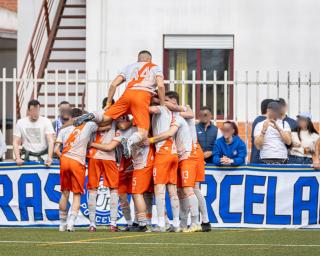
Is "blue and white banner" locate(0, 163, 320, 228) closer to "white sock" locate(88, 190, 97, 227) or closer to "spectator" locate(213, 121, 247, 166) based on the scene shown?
"spectator" locate(213, 121, 247, 166)

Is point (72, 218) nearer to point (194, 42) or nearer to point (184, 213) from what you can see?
point (184, 213)

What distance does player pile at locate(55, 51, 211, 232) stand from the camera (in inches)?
701

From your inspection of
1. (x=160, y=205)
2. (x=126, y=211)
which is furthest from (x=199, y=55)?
(x=160, y=205)

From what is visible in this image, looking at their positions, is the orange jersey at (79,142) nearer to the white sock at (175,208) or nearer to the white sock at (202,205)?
the white sock at (175,208)

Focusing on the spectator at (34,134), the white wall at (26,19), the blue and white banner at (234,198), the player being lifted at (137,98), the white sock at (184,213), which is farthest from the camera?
the white wall at (26,19)

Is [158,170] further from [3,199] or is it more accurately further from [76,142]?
[3,199]

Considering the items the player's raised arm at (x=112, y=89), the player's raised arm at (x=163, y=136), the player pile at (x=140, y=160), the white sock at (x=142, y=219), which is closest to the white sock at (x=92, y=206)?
the player pile at (x=140, y=160)

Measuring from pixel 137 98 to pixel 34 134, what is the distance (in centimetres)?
298

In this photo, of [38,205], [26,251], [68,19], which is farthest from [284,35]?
[26,251]

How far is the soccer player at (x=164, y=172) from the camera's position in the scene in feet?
58.1

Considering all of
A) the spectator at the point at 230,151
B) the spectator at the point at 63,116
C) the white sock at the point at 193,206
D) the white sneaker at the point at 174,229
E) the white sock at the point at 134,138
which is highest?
the spectator at the point at 63,116

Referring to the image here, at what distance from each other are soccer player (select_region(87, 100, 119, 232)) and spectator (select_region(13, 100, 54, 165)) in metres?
2.36

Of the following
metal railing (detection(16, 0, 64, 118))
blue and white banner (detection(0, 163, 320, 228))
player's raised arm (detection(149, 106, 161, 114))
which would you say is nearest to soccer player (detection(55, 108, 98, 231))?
player's raised arm (detection(149, 106, 161, 114))

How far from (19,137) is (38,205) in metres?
1.28
